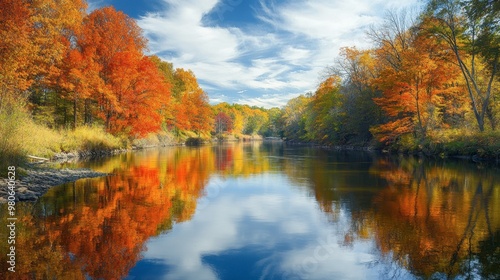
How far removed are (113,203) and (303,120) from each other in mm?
70175

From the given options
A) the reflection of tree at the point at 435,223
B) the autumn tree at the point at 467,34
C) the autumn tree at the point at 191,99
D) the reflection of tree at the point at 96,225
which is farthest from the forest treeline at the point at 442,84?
the autumn tree at the point at 191,99

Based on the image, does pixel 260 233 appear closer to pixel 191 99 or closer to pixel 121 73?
pixel 121 73

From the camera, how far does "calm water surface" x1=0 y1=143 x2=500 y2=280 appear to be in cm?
565

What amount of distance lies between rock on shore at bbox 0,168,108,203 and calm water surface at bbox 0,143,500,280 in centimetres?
48

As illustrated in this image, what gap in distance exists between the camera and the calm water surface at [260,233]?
5.65m

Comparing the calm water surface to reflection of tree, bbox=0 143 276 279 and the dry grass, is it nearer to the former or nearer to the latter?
reflection of tree, bbox=0 143 276 279

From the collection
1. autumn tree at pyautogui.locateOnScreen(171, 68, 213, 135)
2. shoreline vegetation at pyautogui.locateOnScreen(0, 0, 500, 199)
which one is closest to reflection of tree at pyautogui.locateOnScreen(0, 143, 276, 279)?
shoreline vegetation at pyautogui.locateOnScreen(0, 0, 500, 199)

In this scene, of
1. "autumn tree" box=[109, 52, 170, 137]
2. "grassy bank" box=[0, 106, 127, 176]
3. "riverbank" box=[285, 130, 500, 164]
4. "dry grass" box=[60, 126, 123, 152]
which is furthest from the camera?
"autumn tree" box=[109, 52, 170, 137]

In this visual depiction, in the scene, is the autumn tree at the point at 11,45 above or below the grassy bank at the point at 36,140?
above

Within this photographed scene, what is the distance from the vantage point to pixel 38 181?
12531 millimetres

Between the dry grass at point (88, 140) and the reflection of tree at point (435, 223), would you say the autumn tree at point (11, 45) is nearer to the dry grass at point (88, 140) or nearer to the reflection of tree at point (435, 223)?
the dry grass at point (88, 140)

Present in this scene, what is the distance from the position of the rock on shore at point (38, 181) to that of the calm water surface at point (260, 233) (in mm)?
477

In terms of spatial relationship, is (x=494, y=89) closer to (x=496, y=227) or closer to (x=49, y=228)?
(x=496, y=227)

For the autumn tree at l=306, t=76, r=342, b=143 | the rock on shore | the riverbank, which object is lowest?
the rock on shore
